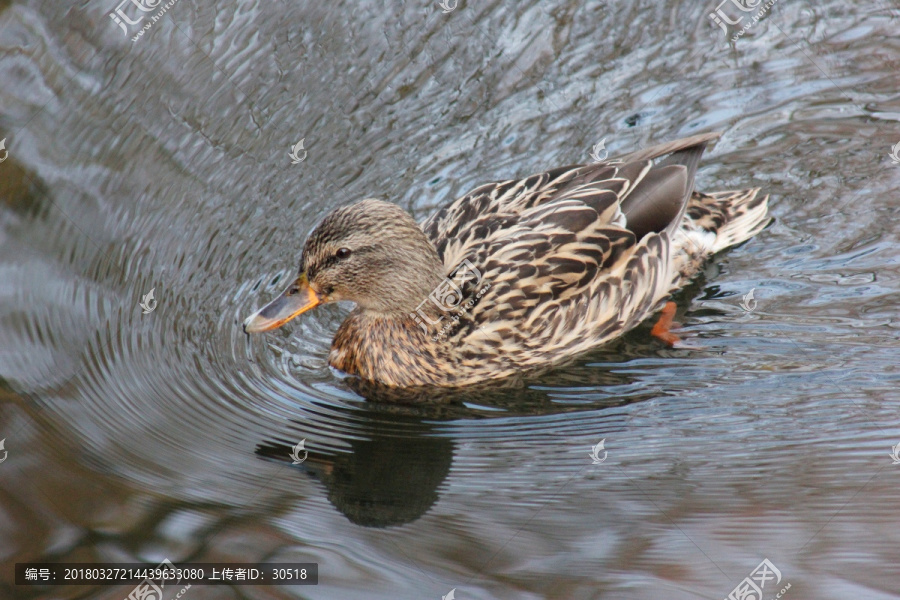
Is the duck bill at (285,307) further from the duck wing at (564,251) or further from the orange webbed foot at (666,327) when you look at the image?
the orange webbed foot at (666,327)

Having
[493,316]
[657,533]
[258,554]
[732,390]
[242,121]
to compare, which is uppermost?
[242,121]

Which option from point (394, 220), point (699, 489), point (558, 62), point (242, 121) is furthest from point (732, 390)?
point (242, 121)

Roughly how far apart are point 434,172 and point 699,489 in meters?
3.65

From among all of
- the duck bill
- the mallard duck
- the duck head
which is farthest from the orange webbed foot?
the duck bill

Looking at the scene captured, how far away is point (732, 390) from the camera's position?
19.7 feet

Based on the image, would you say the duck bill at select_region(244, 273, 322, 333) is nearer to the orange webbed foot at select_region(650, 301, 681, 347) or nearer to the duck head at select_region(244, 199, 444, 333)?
the duck head at select_region(244, 199, 444, 333)

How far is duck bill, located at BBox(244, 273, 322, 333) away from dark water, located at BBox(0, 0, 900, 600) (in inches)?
18.0

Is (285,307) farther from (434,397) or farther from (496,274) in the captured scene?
(496,274)

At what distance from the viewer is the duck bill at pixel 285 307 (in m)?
5.77

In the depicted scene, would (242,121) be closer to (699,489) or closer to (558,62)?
(558,62)

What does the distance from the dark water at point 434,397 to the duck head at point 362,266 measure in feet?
1.93

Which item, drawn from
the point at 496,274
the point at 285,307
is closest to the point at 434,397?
the point at 496,274

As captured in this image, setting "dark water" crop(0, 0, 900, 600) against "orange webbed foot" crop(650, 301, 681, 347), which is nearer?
"dark water" crop(0, 0, 900, 600)

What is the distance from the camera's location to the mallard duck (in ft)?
19.4
